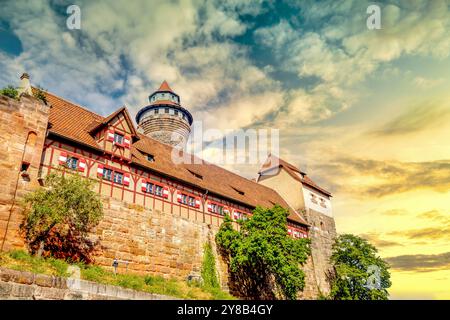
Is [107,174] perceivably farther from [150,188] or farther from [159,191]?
[159,191]

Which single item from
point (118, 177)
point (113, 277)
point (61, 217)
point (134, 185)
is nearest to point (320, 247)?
point (134, 185)

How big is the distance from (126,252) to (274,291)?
1344 cm

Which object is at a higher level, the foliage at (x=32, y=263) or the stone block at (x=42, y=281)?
the foliage at (x=32, y=263)

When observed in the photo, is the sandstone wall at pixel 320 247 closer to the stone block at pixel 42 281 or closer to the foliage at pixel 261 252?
the foliage at pixel 261 252

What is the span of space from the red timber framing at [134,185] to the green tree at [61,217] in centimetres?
155

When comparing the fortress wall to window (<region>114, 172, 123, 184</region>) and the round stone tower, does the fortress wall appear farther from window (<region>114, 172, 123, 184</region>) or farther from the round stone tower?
the round stone tower

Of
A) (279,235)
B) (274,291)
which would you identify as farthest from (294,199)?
(279,235)

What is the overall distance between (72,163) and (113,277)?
6.46 meters

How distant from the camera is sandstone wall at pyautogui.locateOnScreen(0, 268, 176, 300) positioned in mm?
9750

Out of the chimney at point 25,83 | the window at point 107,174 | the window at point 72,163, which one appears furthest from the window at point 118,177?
the chimney at point 25,83

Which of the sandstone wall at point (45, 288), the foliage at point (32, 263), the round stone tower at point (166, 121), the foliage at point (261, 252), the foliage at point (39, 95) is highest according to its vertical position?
the round stone tower at point (166, 121)

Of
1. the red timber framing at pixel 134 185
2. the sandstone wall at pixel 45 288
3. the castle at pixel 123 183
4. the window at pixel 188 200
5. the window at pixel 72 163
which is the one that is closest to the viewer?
the sandstone wall at pixel 45 288

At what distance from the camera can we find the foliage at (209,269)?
76.4ft

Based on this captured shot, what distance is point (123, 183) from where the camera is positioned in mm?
21047
